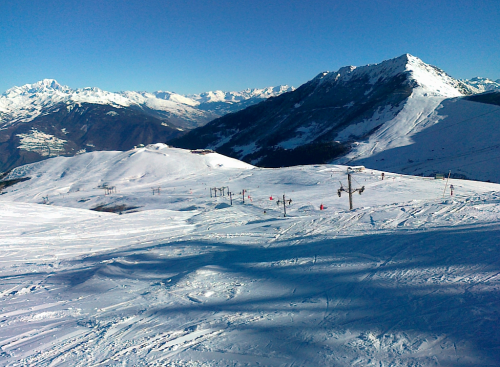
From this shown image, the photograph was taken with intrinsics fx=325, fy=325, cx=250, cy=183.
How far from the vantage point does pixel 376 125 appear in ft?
372

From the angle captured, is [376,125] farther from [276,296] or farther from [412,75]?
[276,296]

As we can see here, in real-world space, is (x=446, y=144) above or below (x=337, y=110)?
below

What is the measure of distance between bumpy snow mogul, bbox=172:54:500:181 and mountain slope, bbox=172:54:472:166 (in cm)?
39

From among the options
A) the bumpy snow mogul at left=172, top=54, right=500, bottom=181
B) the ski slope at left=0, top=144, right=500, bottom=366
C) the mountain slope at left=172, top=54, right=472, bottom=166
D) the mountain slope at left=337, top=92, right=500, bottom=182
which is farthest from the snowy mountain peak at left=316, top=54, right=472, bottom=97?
the ski slope at left=0, top=144, right=500, bottom=366

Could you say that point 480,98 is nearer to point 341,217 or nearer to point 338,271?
point 341,217

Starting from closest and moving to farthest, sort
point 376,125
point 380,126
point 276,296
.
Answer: point 276,296 < point 380,126 < point 376,125

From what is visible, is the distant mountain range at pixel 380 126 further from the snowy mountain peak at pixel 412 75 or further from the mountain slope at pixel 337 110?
the snowy mountain peak at pixel 412 75

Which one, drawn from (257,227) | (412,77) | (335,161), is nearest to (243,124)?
(412,77)

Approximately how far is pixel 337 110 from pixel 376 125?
1445 inches

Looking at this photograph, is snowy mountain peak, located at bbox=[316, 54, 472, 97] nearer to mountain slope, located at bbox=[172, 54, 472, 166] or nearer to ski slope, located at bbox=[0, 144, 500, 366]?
mountain slope, located at bbox=[172, 54, 472, 166]

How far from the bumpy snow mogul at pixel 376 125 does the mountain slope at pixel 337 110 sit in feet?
1.27

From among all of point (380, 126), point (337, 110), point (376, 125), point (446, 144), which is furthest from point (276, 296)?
point (337, 110)

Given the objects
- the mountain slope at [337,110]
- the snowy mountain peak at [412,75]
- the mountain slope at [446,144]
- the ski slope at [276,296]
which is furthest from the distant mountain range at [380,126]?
the ski slope at [276,296]

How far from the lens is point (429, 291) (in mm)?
7809
